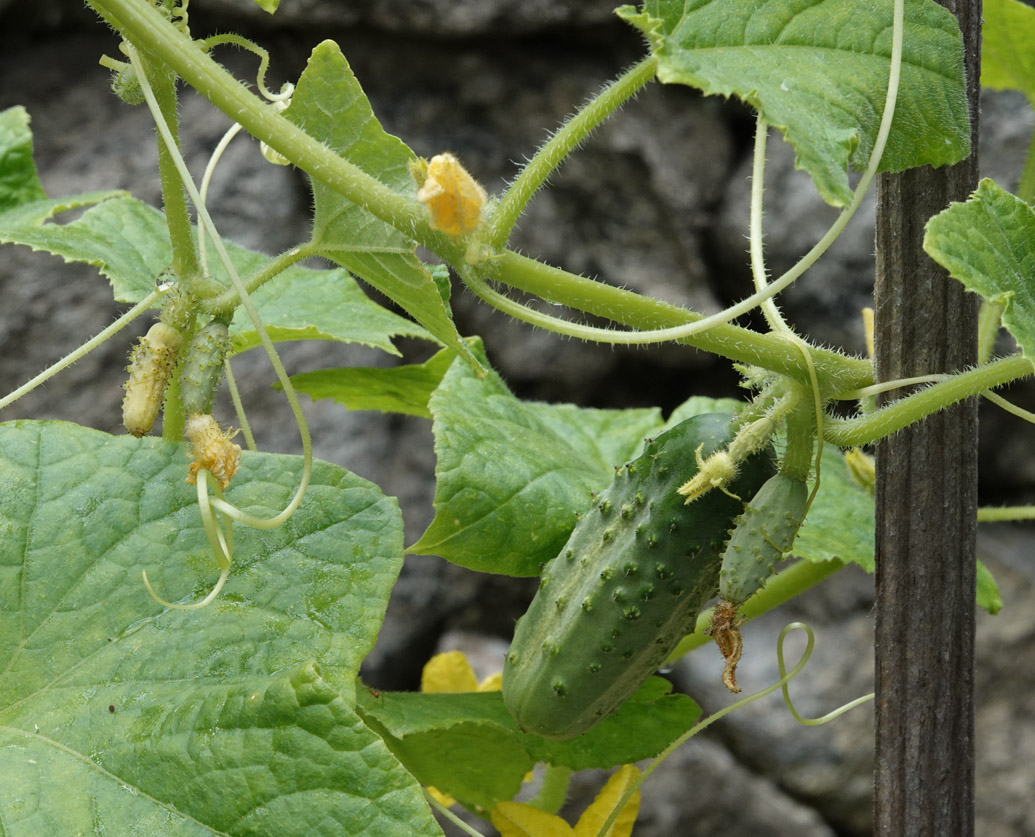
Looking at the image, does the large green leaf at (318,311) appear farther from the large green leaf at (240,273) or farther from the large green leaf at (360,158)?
the large green leaf at (360,158)

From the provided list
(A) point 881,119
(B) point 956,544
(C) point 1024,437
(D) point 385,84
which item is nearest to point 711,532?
(B) point 956,544

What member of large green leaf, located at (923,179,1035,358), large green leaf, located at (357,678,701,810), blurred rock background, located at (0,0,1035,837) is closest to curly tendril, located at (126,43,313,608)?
large green leaf, located at (357,678,701,810)

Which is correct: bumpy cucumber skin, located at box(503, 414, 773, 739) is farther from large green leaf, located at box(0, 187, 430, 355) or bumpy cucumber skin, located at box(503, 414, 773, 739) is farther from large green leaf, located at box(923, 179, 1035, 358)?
large green leaf, located at box(0, 187, 430, 355)

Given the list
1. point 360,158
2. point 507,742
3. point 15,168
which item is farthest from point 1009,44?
point 15,168

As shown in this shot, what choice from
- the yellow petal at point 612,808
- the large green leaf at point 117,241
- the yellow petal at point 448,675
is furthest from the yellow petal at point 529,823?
the large green leaf at point 117,241

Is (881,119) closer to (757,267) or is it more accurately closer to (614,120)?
(757,267)
